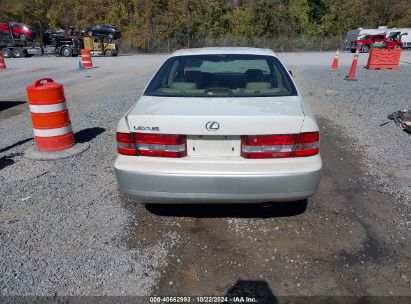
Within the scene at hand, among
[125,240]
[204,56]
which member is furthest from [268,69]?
[125,240]

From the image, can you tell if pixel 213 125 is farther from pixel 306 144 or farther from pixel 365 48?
pixel 365 48

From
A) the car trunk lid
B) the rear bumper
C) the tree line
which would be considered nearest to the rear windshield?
the car trunk lid

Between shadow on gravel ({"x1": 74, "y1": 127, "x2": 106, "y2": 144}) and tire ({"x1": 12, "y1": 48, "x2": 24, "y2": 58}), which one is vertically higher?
shadow on gravel ({"x1": 74, "y1": 127, "x2": 106, "y2": 144})

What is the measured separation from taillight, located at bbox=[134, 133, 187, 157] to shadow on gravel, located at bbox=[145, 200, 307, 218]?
0.95 m

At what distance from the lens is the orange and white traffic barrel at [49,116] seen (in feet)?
16.9

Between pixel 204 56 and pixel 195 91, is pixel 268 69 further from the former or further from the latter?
pixel 195 91

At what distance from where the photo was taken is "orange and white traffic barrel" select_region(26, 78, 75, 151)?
5.16 meters

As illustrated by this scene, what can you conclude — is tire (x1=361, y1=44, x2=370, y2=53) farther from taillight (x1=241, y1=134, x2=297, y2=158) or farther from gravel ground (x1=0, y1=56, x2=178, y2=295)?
taillight (x1=241, y1=134, x2=297, y2=158)

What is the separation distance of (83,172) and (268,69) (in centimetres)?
283

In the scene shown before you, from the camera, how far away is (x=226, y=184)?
9.06 ft

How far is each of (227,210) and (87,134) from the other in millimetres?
3897

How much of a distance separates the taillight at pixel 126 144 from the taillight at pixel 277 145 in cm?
95

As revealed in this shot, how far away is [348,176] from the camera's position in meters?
4.43

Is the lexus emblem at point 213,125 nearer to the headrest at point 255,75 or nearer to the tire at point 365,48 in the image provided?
the headrest at point 255,75
